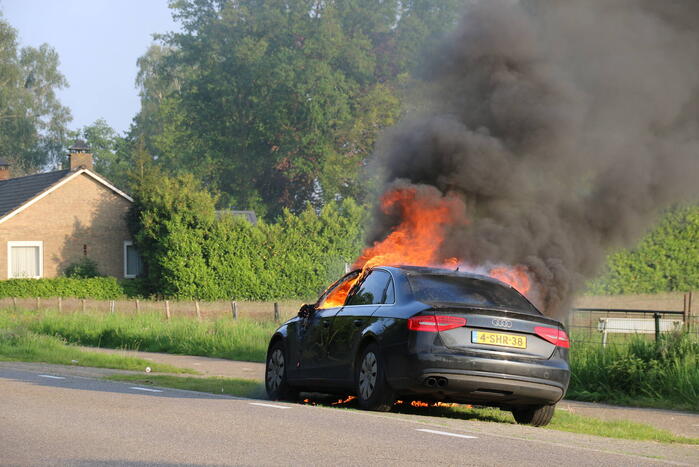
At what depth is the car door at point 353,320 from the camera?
1124 centimetres

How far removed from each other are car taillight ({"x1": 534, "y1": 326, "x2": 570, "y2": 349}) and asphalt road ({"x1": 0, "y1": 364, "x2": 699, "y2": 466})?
36.4 inches

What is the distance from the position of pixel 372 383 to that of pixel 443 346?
38.5 inches

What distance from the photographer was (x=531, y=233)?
1805 centimetres

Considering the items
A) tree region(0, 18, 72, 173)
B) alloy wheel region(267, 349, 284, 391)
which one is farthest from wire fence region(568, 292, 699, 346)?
tree region(0, 18, 72, 173)

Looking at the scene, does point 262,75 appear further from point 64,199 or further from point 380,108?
point 64,199

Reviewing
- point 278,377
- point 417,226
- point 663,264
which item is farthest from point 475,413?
point 663,264

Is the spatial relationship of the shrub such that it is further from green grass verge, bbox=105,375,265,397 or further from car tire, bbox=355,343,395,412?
car tire, bbox=355,343,395,412

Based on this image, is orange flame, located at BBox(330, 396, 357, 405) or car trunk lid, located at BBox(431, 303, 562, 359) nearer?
car trunk lid, located at BBox(431, 303, 562, 359)

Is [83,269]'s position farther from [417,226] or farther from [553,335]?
[553,335]

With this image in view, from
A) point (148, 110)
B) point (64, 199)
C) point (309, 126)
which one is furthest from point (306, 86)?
point (148, 110)

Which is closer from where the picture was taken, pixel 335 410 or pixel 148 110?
pixel 335 410

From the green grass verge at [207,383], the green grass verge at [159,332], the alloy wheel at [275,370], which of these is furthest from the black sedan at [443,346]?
the green grass verge at [159,332]

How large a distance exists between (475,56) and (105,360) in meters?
8.37

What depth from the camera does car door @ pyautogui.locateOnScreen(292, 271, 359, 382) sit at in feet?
39.1
